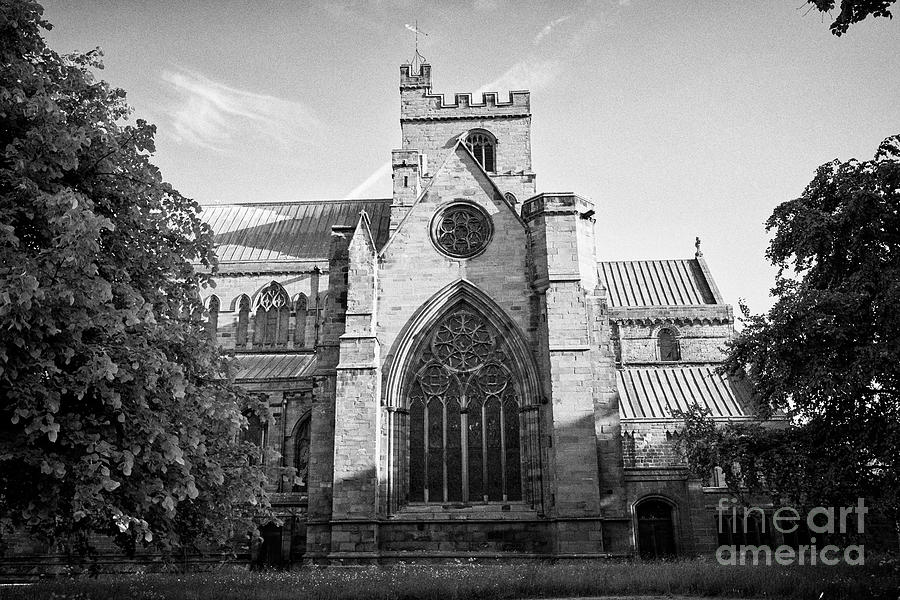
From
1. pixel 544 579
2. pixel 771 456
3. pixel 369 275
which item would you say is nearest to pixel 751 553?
pixel 771 456

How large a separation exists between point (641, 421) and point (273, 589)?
16431 mm

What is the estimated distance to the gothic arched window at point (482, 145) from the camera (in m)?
35.7

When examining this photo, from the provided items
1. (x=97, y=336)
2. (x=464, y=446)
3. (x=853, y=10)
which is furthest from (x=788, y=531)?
(x=97, y=336)

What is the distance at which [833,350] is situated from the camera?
14.6m

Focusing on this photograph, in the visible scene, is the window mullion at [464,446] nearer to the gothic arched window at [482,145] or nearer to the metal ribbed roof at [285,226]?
the metal ribbed roof at [285,226]

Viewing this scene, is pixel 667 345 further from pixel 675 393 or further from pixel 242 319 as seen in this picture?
pixel 242 319

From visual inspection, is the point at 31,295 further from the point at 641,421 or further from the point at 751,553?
the point at 641,421

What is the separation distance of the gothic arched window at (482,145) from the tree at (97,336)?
22578mm

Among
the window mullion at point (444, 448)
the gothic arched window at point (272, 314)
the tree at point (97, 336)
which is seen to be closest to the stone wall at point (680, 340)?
the window mullion at point (444, 448)

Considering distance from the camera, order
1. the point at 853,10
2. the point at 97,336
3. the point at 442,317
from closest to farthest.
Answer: the point at 853,10 < the point at 97,336 < the point at 442,317

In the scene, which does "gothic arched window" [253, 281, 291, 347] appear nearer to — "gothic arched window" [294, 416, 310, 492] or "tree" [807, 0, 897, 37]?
"gothic arched window" [294, 416, 310, 492]

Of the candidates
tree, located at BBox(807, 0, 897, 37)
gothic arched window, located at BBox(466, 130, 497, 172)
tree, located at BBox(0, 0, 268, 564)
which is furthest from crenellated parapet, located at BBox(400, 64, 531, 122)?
tree, located at BBox(807, 0, 897, 37)

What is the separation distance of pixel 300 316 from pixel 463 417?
13.7m

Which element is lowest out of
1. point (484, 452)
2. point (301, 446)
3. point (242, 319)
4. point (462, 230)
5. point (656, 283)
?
point (484, 452)
